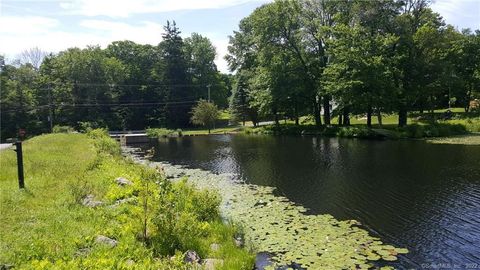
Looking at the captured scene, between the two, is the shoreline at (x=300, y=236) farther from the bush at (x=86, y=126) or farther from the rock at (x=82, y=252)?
the bush at (x=86, y=126)

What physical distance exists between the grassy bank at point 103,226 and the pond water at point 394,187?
16.9ft

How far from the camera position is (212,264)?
8.87 metres

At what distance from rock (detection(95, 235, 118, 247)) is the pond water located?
7.26 meters

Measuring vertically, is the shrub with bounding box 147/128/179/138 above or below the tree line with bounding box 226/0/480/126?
below

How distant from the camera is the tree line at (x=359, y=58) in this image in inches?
1735

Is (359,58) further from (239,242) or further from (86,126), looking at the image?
(86,126)

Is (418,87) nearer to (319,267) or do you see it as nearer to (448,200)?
(448,200)

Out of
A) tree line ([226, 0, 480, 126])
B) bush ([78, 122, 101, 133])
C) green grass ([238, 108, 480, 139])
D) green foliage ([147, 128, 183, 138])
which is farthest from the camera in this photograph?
green foliage ([147, 128, 183, 138])

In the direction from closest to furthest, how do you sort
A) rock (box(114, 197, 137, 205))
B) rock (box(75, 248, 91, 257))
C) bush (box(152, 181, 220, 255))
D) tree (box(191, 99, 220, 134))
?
rock (box(75, 248, 91, 257)) < bush (box(152, 181, 220, 255)) < rock (box(114, 197, 137, 205)) < tree (box(191, 99, 220, 134))

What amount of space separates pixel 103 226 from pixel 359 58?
4006cm

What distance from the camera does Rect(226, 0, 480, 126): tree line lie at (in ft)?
145

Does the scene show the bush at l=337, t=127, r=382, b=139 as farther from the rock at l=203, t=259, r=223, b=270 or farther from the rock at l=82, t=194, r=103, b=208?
the rock at l=203, t=259, r=223, b=270

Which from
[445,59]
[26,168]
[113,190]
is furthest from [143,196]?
[445,59]

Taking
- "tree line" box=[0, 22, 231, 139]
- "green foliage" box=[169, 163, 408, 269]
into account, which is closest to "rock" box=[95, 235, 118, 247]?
"green foliage" box=[169, 163, 408, 269]
